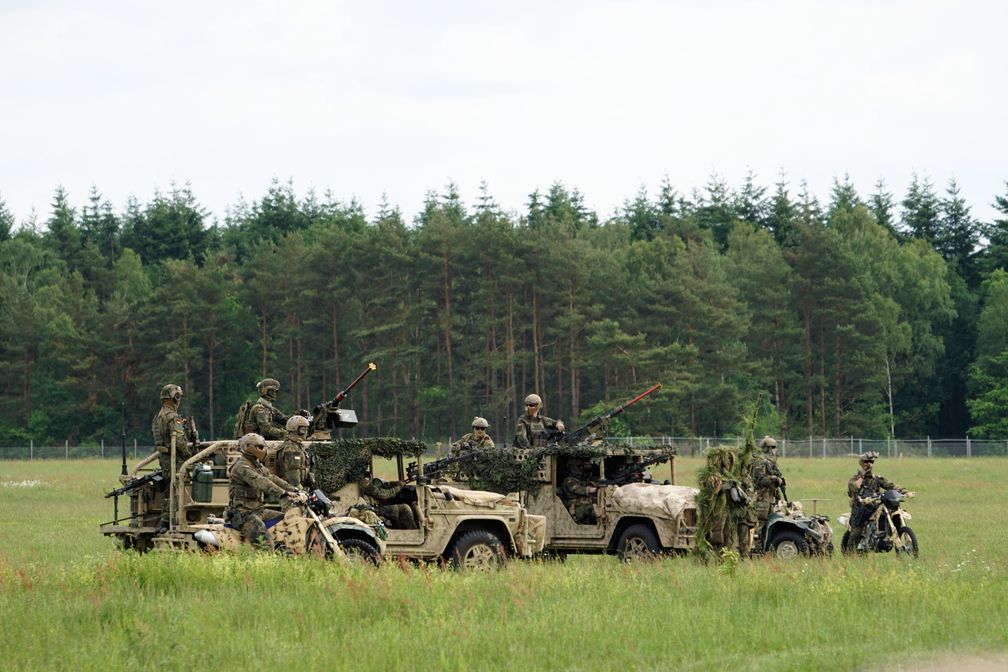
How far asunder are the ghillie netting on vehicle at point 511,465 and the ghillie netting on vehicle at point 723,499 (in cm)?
221

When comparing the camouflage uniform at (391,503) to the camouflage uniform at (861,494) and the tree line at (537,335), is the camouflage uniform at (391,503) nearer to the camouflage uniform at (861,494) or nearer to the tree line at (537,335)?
the camouflage uniform at (861,494)

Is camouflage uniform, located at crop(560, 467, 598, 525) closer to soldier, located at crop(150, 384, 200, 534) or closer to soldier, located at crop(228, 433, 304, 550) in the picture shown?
soldier, located at crop(150, 384, 200, 534)

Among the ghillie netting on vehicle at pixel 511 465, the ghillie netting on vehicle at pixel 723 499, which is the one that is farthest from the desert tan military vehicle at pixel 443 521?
the ghillie netting on vehicle at pixel 723 499

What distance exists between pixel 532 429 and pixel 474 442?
86cm

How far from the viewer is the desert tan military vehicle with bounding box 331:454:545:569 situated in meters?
Result: 18.6

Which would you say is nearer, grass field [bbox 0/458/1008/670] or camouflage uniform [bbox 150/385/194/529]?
grass field [bbox 0/458/1008/670]

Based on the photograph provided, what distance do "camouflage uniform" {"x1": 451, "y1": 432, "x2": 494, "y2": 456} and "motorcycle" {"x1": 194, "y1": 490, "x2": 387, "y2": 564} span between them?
4656mm

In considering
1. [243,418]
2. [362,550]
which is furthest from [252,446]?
[243,418]

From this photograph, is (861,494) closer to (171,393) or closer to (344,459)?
(344,459)

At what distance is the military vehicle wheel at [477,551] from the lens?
18.6 m

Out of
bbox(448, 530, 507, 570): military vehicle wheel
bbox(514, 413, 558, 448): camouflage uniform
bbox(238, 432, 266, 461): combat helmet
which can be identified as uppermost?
bbox(514, 413, 558, 448): camouflage uniform

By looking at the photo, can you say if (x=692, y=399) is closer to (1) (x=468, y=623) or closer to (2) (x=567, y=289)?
(2) (x=567, y=289)

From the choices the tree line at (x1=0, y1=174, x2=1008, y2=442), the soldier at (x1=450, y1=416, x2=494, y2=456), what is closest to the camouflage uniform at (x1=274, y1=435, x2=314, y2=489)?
the soldier at (x1=450, y1=416, x2=494, y2=456)

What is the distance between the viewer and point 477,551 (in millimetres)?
18688
